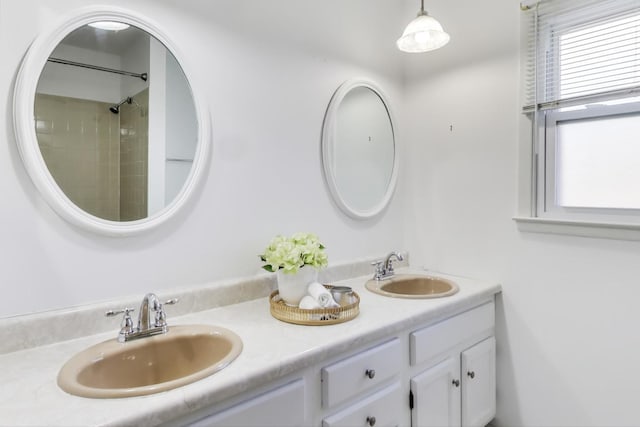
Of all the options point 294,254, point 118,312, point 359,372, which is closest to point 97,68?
point 118,312

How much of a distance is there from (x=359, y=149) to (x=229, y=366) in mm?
1378

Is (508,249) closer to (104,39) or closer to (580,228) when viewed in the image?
(580,228)

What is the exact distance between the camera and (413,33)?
64.0 inches

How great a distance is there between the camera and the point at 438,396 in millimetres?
1585

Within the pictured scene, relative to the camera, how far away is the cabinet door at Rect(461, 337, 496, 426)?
1.71 metres

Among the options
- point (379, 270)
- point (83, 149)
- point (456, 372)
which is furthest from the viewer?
point (379, 270)

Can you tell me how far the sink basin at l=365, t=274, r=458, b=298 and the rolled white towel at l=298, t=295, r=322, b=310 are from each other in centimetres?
52

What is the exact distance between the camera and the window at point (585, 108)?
155 cm

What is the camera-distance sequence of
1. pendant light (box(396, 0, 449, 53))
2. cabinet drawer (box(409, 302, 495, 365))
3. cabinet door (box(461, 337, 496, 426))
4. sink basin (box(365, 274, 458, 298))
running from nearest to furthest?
cabinet drawer (box(409, 302, 495, 365))
pendant light (box(396, 0, 449, 53))
cabinet door (box(461, 337, 496, 426))
sink basin (box(365, 274, 458, 298))

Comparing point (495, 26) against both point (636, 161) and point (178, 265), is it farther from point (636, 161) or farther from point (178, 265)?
point (178, 265)

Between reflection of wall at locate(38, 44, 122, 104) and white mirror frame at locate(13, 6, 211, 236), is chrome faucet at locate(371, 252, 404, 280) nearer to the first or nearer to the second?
white mirror frame at locate(13, 6, 211, 236)

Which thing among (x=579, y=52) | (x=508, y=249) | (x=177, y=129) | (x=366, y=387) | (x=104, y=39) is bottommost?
(x=366, y=387)

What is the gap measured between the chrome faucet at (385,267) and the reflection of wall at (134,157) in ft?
3.68

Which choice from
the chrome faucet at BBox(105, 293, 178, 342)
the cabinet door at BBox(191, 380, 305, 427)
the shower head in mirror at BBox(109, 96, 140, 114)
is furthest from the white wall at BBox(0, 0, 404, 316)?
the cabinet door at BBox(191, 380, 305, 427)
